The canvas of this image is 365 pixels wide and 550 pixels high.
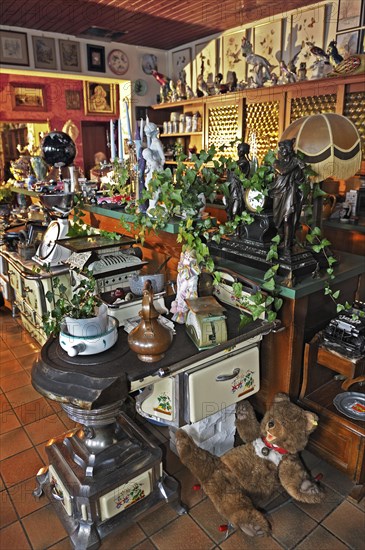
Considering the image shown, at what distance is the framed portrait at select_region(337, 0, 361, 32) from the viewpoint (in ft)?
14.9

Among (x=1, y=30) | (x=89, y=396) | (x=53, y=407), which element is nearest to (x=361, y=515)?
(x=89, y=396)

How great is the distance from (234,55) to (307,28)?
1.20m

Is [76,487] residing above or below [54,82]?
below

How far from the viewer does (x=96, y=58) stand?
250 inches

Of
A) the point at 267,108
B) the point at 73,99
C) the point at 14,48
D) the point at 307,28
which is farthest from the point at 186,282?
the point at 73,99

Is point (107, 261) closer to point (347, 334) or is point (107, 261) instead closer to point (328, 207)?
point (347, 334)

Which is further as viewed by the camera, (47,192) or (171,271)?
(47,192)

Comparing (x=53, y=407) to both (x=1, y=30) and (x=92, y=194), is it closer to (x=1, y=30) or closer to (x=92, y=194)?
(x=92, y=194)

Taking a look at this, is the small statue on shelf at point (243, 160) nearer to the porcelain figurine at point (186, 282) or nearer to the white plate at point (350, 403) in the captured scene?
the porcelain figurine at point (186, 282)

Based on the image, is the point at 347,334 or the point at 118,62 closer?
the point at 347,334

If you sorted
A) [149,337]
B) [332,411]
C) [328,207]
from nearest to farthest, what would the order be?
[149,337], [332,411], [328,207]

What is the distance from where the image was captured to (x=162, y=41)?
6516 mm

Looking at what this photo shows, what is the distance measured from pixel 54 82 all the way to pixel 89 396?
25.0 feet

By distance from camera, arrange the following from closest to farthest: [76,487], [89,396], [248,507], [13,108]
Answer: [89,396] < [76,487] < [248,507] < [13,108]
